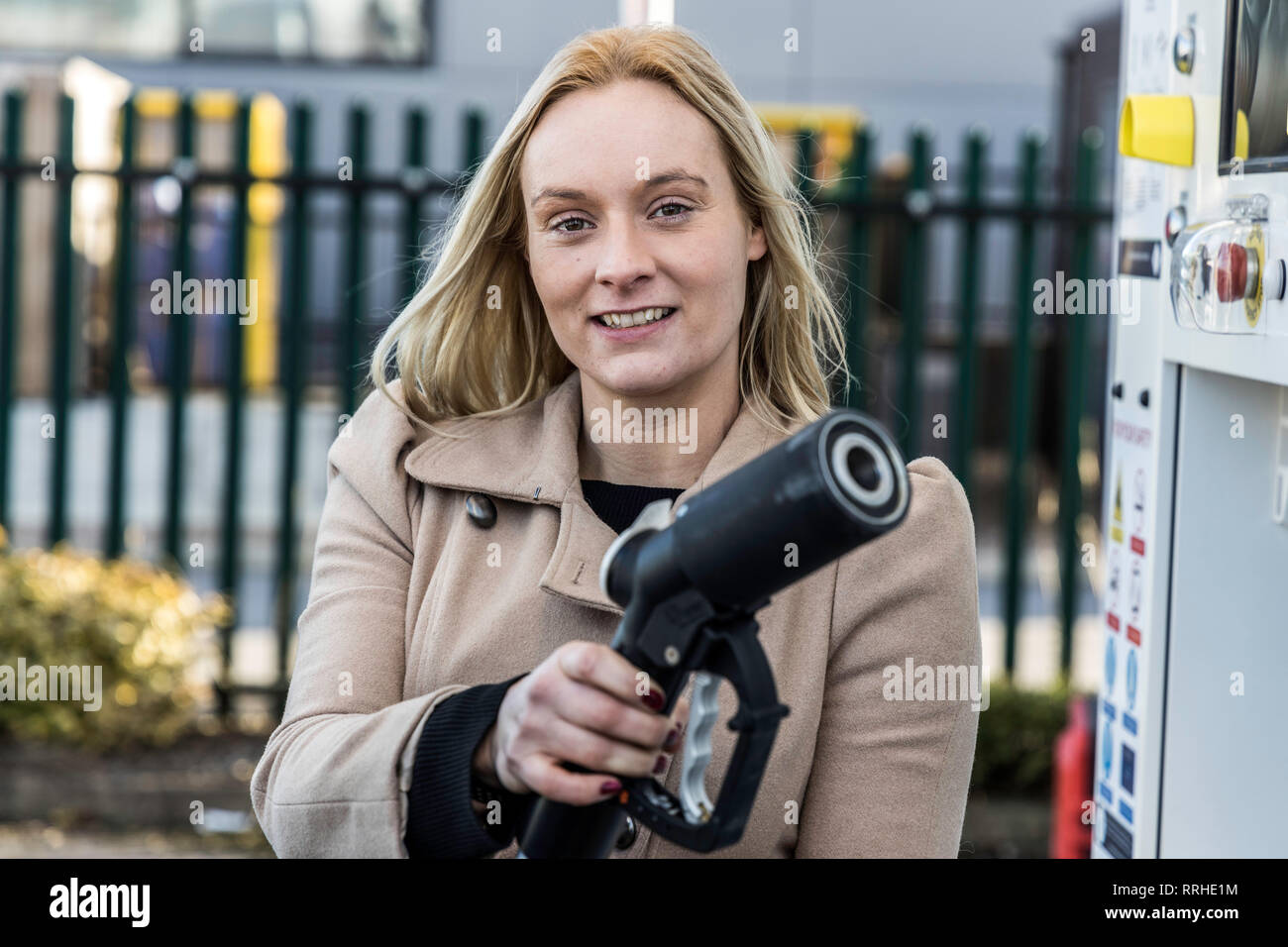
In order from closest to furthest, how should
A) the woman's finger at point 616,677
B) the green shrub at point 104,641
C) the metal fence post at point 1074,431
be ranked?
the woman's finger at point 616,677, the green shrub at point 104,641, the metal fence post at point 1074,431

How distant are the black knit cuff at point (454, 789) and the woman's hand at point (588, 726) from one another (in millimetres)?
141

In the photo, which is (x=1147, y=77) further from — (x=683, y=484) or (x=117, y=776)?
(x=117, y=776)

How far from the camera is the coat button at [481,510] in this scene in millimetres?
1952

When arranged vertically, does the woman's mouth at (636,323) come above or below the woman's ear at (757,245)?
below

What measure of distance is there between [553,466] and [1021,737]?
12.0ft

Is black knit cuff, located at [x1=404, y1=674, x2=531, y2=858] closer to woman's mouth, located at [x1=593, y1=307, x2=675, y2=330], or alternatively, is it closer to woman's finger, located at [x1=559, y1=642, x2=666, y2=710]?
woman's finger, located at [x1=559, y1=642, x2=666, y2=710]

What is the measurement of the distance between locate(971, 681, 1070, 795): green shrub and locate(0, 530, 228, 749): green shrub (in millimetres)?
2609

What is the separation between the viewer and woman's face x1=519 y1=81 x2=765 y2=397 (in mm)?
1828

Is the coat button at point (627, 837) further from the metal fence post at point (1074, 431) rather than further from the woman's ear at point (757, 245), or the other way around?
the metal fence post at point (1074, 431)

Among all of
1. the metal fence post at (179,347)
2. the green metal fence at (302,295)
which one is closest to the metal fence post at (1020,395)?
the green metal fence at (302,295)

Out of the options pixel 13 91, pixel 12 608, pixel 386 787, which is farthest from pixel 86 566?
pixel 386 787

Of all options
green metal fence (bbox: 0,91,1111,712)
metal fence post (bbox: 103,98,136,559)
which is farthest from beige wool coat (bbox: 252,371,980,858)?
metal fence post (bbox: 103,98,136,559)
